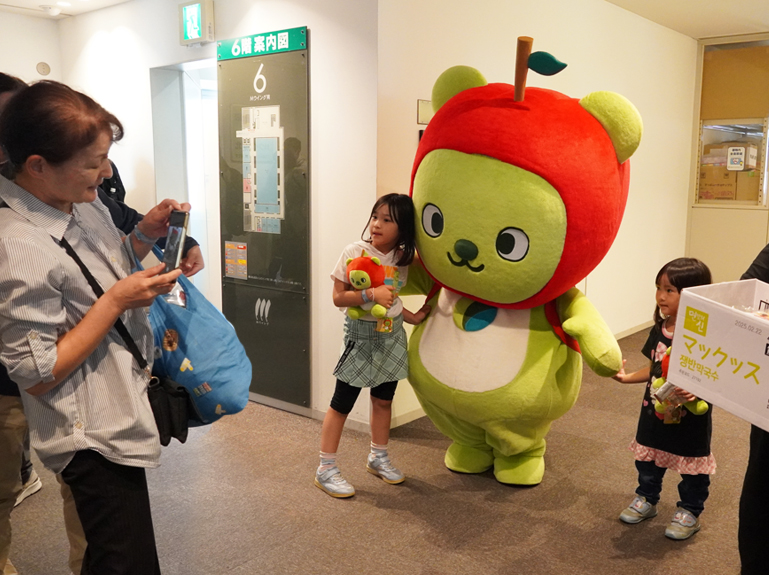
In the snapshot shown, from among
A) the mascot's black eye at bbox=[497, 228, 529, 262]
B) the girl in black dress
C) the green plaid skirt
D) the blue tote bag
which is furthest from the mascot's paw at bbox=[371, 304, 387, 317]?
the blue tote bag

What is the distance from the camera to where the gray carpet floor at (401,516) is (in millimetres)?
2379

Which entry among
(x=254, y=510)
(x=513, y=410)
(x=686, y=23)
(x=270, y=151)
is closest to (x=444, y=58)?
(x=270, y=151)

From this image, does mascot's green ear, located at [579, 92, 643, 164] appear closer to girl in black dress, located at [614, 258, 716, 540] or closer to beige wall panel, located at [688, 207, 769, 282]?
girl in black dress, located at [614, 258, 716, 540]

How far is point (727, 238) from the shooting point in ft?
21.5

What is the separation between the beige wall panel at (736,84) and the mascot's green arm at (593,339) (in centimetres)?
499

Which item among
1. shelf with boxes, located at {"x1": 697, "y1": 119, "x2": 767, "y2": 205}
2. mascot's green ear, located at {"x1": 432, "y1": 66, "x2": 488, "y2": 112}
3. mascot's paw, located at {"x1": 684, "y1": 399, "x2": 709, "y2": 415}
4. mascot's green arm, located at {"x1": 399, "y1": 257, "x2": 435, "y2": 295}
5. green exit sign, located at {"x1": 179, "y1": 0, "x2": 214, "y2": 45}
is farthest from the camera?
shelf with boxes, located at {"x1": 697, "y1": 119, "x2": 767, "y2": 205}

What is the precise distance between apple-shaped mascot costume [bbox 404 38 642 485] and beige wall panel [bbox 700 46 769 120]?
15.8ft

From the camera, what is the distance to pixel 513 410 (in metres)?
2.59

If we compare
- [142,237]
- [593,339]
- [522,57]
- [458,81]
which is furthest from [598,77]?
[142,237]

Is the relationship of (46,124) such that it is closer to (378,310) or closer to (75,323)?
Answer: (75,323)

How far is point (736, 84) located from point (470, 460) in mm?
Answer: 5289

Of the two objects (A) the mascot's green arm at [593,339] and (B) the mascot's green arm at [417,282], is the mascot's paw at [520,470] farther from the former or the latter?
(B) the mascot's green arm at [417,282]

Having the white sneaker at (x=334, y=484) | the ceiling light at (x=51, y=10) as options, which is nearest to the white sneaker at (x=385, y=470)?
the white sneaker at (x=334, y=484)

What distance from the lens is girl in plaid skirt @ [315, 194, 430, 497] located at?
2.64m
